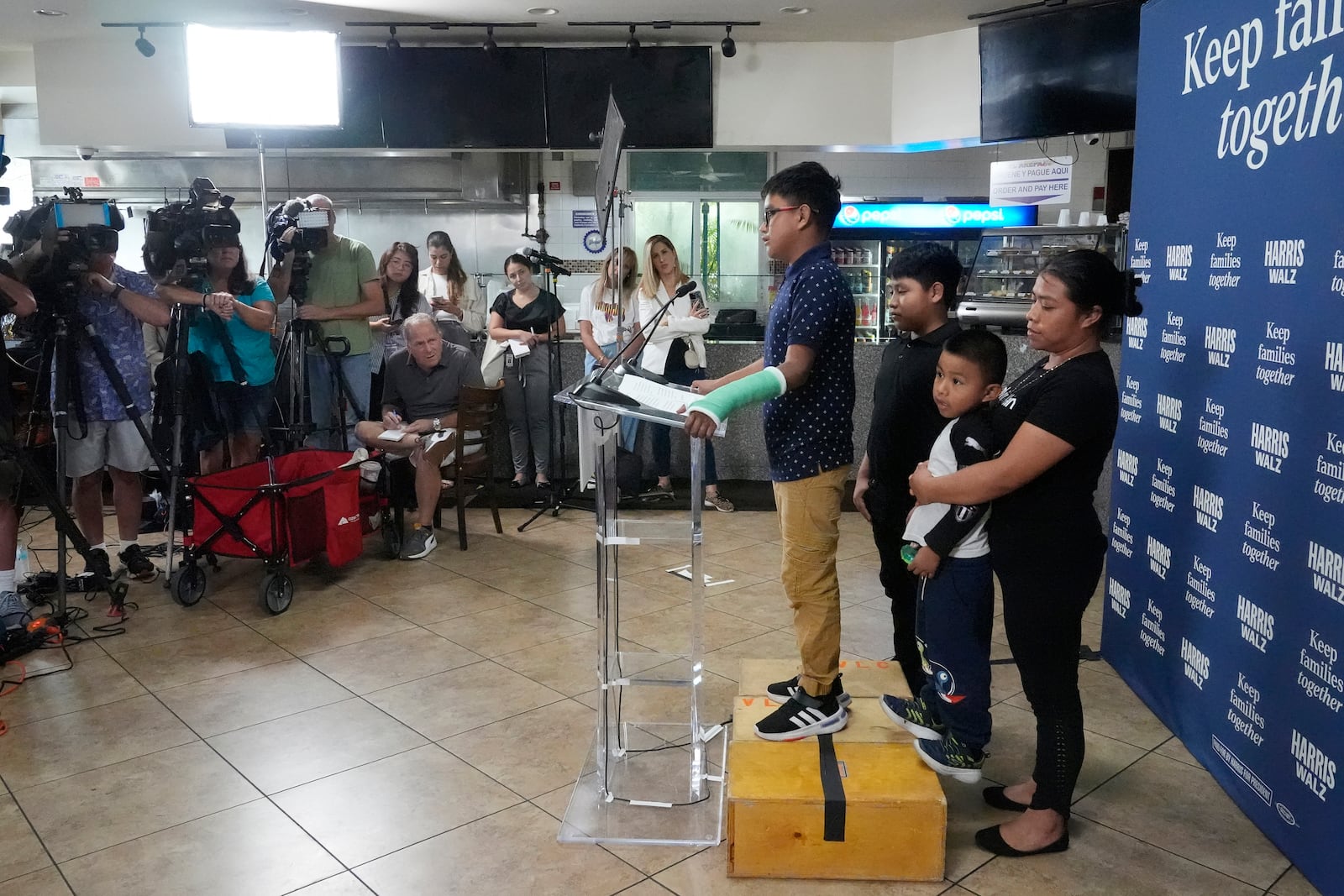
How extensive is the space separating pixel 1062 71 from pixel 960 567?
168 inches

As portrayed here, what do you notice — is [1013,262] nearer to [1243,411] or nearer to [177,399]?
[1243,411]

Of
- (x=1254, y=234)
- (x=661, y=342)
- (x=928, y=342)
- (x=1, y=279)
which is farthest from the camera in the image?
(x=661, y=342)

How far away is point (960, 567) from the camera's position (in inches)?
89.5

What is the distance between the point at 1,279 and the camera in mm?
3619

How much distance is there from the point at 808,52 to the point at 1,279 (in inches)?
190

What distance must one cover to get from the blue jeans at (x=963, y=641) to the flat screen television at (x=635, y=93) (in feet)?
15.8

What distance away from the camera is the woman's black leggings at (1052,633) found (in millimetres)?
2105

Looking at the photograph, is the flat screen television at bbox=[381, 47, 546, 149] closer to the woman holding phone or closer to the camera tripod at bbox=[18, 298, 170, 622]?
the woman holding phone

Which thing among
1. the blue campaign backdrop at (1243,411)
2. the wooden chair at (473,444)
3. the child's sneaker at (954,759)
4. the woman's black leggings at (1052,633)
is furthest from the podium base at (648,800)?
the wooden chair at (473,444)

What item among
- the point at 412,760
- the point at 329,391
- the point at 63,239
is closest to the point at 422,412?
the point at 329,391

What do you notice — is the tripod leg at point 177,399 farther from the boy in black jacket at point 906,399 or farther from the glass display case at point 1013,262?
the glass display case at point 1013,262

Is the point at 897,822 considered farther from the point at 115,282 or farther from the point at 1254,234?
the point at 115,282

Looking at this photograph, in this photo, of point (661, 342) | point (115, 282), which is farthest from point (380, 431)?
point (661, 342)

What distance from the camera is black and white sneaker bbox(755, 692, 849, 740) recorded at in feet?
8.04
